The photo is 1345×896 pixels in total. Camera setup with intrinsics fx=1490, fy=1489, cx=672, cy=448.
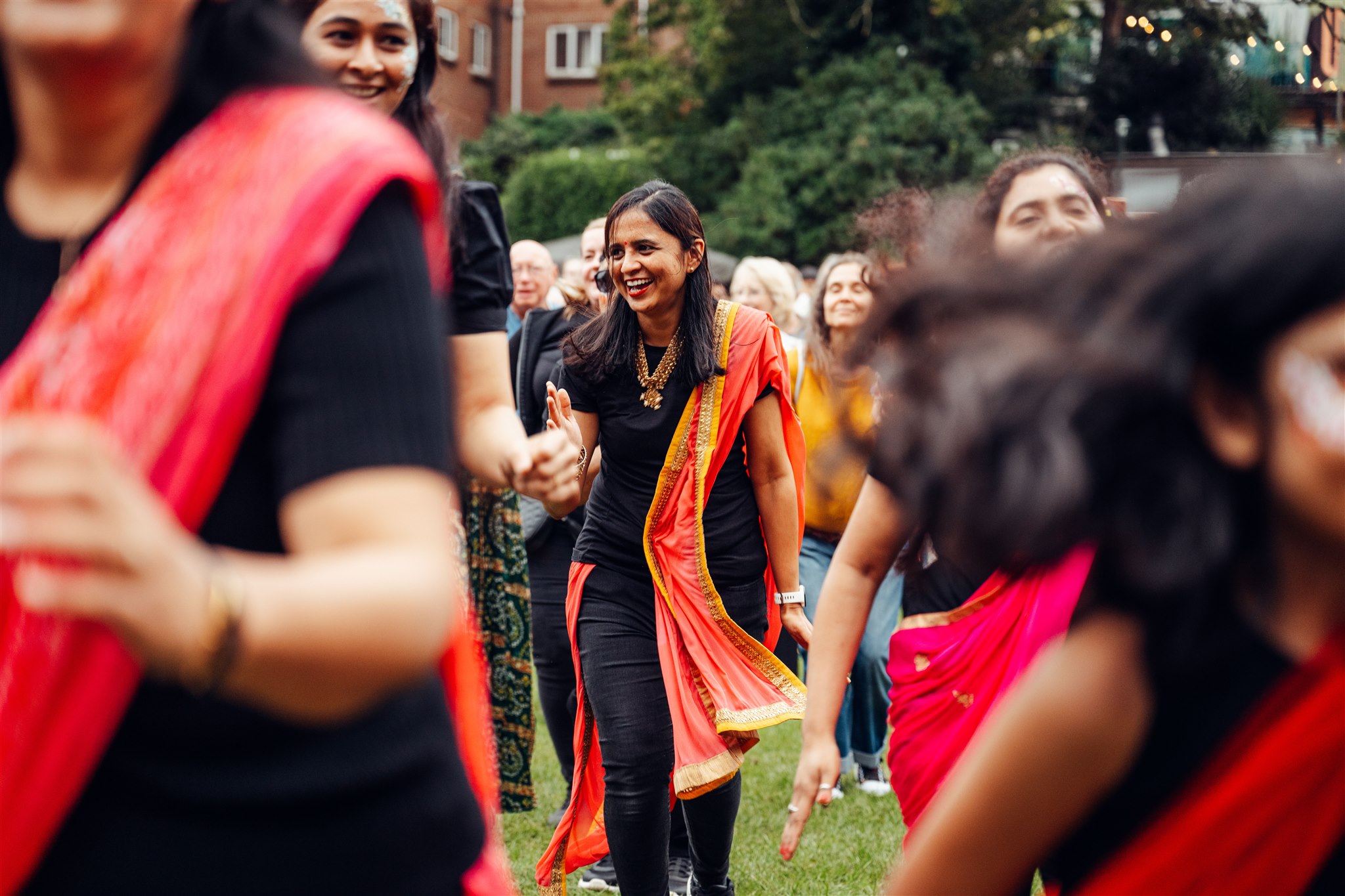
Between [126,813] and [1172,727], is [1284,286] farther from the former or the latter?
[126,813]

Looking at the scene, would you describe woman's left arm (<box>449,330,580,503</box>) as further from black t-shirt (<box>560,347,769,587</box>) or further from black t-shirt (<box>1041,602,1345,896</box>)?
black t-shirt (<box>560,347,769,587</box>)

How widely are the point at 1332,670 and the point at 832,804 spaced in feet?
17.5

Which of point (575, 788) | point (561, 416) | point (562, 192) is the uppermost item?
point (561, 416)

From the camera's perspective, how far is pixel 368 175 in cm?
124

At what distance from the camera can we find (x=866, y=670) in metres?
6.60

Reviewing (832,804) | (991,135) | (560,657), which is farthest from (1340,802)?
(991,135)

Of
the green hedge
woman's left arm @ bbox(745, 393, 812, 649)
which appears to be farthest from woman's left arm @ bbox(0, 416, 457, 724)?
the green hedge

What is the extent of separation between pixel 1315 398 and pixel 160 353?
3.13ft

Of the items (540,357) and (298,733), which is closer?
(298,733)

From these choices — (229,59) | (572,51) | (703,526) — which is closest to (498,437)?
(229,59)

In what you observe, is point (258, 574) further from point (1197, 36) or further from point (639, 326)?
point (1197, 36)

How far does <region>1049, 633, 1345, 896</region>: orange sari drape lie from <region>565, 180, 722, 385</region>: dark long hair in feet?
11.0

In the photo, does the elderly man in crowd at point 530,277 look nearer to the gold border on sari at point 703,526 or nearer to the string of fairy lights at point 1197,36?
the gold border on sari at point 703,526

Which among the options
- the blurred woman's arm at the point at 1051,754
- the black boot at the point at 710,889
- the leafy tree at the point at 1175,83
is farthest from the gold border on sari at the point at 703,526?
the leafy tree at the point at 1175,83
